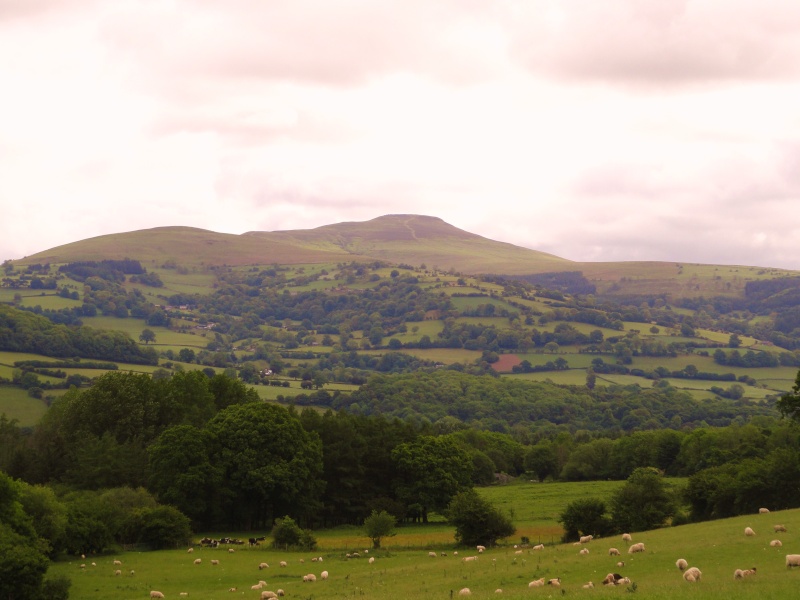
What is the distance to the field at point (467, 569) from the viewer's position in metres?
35.2

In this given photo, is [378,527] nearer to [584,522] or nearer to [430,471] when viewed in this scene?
[584,522]

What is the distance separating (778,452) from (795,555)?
106ft

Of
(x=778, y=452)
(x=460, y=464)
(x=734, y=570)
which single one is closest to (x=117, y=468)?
(x=460, y=464)

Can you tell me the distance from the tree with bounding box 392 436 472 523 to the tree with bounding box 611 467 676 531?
22.9 meters

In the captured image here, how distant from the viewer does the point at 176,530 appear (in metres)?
67.4

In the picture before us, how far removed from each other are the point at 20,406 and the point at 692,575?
135 m

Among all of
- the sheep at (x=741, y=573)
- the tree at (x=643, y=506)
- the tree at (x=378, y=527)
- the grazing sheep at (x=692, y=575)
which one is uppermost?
the sheep at (x=741, y=573)

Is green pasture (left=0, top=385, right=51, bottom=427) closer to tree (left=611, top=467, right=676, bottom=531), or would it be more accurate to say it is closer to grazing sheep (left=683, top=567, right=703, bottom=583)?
tree (left=611, top=467, right=676, bottom=531)

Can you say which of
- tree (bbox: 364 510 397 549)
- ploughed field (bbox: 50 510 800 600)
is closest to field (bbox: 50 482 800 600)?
ploughed field (bbox: 50 510 800 600)

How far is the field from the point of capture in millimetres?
35188

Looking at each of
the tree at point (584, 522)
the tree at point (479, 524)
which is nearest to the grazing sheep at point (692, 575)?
the tree at point (584, 522)

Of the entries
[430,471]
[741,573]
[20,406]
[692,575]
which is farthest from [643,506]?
[20,406]

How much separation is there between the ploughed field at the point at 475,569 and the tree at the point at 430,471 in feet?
61.9

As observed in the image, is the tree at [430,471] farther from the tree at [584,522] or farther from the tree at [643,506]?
the tree at [643,506]
